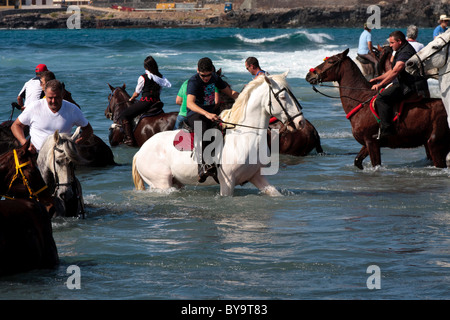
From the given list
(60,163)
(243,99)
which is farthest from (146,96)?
(60,163)

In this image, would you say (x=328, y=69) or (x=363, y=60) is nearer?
(x=328, y=69)

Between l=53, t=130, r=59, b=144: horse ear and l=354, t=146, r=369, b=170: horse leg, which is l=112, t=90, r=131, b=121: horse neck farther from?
l=53, t=130, r=59, b=144: horse ear

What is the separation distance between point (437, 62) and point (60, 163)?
6.13 m

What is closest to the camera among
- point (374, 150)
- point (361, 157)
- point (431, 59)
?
point (431, 59)

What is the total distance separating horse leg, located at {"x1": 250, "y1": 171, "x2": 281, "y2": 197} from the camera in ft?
31.6

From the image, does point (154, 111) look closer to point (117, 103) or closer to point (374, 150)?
point (117, 103)

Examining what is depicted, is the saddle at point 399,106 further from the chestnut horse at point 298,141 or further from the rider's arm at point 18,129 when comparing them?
the rider's arm at point 18,129

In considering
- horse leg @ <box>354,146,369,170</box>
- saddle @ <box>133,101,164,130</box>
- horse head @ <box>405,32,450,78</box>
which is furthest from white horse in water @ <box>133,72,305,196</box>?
saddle @ <box>133,101,164,130</box>

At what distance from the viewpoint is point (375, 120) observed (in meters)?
11.8

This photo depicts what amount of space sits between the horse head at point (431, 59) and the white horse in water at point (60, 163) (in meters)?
5.42

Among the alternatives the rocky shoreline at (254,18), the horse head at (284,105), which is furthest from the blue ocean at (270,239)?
the rocky shoreline at (254,18)

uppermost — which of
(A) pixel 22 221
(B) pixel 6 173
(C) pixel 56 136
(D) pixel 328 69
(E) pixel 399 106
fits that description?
(D) pixel 328 69
